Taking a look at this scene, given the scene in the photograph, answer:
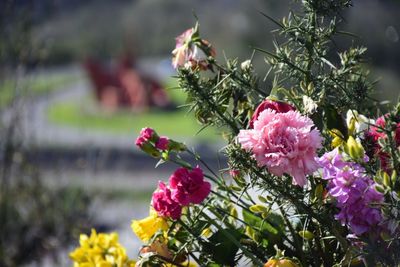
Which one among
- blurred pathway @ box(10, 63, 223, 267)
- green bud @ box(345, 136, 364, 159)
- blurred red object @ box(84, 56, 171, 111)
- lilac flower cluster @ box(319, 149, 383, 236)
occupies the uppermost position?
blurred red object @ box(84, 56, 171, 111)

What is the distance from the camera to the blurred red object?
21.1 metres

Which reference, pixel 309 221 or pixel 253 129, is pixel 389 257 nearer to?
pixel 309 221

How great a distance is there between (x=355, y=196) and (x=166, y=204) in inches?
15.7

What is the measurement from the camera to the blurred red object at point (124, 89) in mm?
21062

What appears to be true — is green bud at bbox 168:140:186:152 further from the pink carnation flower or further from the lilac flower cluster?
the lilac flower cluster

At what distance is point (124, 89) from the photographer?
21297mm

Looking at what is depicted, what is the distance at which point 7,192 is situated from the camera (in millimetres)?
4816

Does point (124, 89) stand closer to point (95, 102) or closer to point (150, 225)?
point (95, 102)

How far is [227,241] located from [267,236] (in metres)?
0.09

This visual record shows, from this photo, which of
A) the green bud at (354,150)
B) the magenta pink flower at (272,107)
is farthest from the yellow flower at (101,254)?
the green bud at (354,150)

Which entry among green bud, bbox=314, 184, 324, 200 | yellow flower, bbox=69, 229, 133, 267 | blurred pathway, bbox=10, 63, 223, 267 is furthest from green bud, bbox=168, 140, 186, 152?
blurred pathway, bbox=10, 63, 223, 267

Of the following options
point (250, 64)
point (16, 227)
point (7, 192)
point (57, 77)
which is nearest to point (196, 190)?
point (250, 64)

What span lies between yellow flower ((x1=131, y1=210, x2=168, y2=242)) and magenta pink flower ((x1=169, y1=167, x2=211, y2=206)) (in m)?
0.12

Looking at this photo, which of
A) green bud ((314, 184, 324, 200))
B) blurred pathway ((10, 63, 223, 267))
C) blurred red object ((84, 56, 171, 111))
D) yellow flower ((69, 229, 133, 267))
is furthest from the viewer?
blurred red object ((84, 56, 171, 111))
